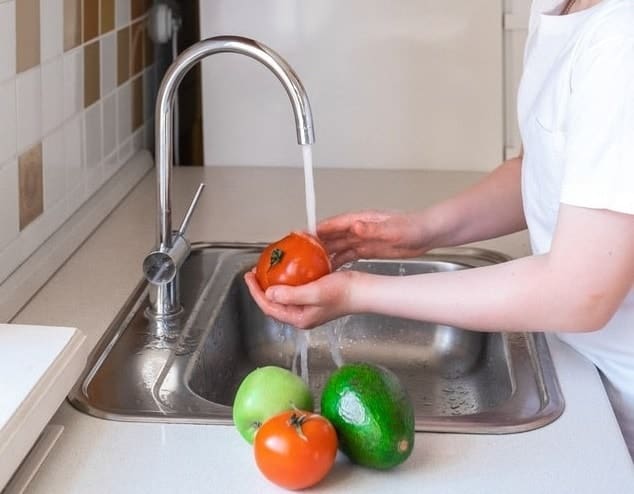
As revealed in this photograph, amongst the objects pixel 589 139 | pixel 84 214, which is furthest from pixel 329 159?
pixel 589 139

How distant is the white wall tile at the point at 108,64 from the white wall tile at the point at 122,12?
4 cm

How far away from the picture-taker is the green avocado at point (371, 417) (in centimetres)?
89

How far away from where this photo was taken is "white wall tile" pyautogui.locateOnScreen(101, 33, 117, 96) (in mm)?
1641

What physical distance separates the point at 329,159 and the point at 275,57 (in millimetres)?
725

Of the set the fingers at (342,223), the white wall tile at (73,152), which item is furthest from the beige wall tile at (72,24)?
the fingers at (342,223)

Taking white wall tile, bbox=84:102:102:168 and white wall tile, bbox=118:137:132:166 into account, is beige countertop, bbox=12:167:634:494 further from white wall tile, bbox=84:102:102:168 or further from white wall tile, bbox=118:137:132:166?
white wall tile, bbox=118:137:132:166

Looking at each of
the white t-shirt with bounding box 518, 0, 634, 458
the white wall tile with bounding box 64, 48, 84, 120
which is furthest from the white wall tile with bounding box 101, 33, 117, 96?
the white t-shirt with bounding box 518, 0, 634, 458

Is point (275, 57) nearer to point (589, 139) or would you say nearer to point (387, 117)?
point (589, 139)

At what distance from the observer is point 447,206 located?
4.37ft

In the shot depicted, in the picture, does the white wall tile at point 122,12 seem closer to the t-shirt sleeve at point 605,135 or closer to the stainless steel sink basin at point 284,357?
the stainless steel sink basin at point 284,357

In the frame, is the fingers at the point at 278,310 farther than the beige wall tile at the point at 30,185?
No

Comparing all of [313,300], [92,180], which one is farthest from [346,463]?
[92,180]

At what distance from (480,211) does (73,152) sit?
22.5 inches

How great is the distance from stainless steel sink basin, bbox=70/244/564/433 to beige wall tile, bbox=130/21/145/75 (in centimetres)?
45
